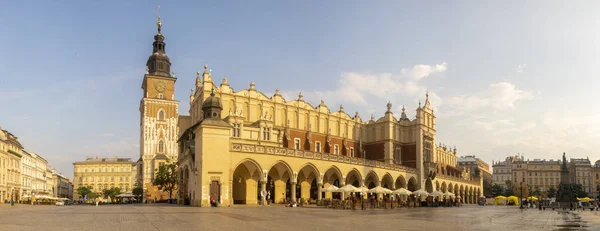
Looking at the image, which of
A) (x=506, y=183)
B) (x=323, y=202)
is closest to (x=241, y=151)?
(x=323, y=202)

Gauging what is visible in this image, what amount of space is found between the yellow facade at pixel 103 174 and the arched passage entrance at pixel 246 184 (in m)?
110

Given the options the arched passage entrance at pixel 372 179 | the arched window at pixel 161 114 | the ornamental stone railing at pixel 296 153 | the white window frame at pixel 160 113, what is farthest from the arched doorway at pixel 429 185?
the arched window at pixel 161 114

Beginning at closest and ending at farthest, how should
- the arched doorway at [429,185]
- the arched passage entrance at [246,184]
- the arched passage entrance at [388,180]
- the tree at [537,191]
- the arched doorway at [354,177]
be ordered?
1. the arched passage entrance at [246,184]
2. the arched doorway at [354,177]
3. the arched passage entrance at [388,180]
4. the arched doorway at [429,185]
5. the tree at [537,191]

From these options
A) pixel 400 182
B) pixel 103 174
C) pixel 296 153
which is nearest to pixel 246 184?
pixel 296 153

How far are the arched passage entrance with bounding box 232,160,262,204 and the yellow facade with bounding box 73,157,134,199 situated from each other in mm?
110302

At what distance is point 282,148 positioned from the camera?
5150 cm

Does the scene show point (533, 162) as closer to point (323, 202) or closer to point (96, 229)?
point (323, 202)

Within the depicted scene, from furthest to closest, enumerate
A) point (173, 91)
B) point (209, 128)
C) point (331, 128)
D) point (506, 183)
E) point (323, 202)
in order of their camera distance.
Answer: point (506, 183)
point (173, 91)
point (331, 128)
point (323, 202)
point (209, 128)

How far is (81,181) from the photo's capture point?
496 feet

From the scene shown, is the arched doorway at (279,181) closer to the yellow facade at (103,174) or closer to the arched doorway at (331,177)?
the arched doorway at (331,177)

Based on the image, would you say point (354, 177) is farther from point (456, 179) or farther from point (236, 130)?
point (456, 179)

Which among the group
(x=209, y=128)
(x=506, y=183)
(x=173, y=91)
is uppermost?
(x=173, y=91)

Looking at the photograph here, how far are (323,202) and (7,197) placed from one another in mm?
64513

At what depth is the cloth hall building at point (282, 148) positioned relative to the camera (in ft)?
149
